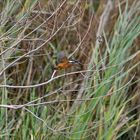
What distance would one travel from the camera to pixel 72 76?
2635mm

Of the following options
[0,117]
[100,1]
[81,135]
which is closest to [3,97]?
[0,117]

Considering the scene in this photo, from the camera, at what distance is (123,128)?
2.48m

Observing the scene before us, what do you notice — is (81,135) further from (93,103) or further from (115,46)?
(115,46)

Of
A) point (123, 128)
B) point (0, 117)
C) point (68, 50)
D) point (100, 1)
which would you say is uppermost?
point (100, 1)

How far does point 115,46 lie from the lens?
2539 mm

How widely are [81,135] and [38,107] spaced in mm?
225

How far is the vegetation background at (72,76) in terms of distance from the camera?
2.13 meters

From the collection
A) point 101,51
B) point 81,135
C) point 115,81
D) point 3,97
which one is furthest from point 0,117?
point 101,51

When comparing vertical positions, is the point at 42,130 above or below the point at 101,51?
below

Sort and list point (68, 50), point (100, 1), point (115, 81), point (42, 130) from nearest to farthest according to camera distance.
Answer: point (42, 130) → point (115, 81) → point (68, 50) → point (100, 1)

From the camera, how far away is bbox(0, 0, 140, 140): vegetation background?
83.8 inches

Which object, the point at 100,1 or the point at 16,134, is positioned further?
the point at 100,1

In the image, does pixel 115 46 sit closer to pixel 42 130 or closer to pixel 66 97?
pixel 66 97

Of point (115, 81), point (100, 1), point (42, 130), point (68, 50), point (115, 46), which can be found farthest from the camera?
point (100, 1)
